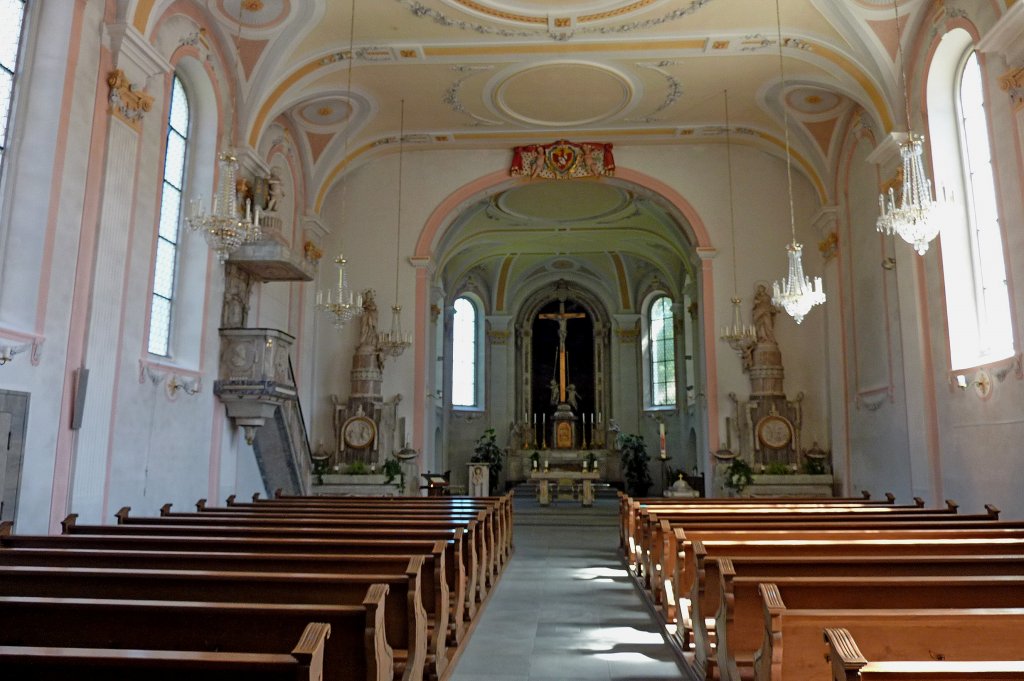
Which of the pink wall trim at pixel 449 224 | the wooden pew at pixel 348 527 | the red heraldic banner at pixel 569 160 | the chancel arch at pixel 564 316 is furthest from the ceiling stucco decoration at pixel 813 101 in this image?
the wooden pew at pixel 348 527

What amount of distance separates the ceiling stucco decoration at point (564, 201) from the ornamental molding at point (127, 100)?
9.23m

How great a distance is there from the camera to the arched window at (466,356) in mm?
23344

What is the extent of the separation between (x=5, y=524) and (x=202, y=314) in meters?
5.39

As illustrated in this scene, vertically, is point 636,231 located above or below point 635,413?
above

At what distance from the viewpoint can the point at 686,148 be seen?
14.6m

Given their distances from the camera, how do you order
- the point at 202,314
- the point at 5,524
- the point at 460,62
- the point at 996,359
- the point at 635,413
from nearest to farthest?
the point at 5,524 < the point at 996,359 < the point at 202,314 < the point at 460,62 < the point at 635,413

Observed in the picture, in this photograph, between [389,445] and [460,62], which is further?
[389,445]

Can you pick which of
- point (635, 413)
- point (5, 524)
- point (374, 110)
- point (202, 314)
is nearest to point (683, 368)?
point (635, 413)

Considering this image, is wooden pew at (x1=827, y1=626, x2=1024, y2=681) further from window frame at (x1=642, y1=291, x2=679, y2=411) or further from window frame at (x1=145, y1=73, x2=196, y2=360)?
window frame at (x1=642, y1=291, x2=679, y2=411)

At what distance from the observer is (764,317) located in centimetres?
1369

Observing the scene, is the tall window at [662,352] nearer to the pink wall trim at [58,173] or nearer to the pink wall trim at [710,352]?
the pink wall trim at [710,352]

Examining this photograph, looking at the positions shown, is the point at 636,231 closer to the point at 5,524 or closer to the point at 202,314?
the point at 202,314

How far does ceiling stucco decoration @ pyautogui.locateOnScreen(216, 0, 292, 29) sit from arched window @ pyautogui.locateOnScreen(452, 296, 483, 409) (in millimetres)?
13541

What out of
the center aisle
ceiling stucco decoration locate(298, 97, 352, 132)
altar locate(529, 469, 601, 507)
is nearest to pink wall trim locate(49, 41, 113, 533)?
the center aisle
